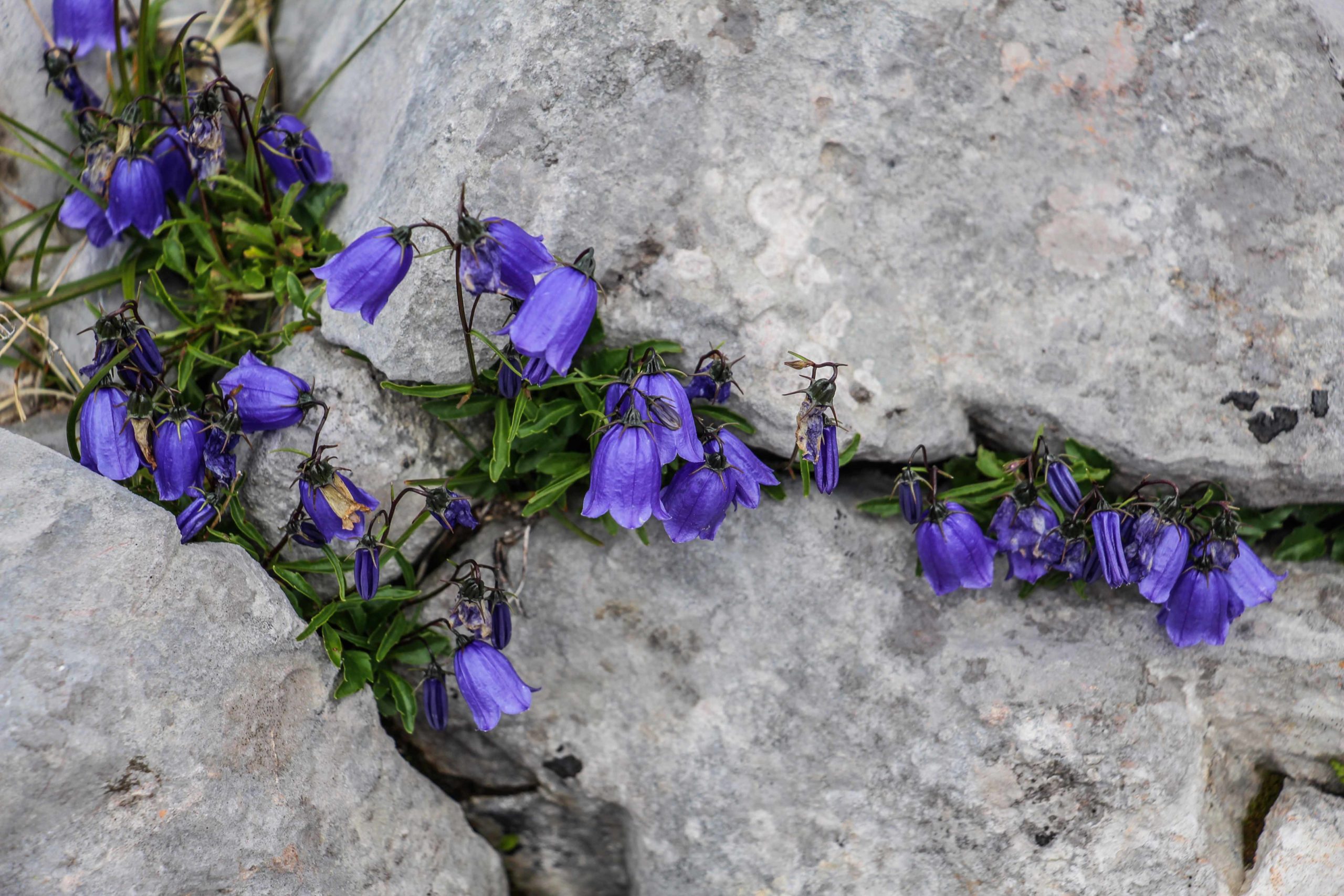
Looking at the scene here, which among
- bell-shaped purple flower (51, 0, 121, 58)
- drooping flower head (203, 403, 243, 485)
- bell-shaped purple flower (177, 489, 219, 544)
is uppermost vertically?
bell-shaped purple flower (51, 0, 121, 58)

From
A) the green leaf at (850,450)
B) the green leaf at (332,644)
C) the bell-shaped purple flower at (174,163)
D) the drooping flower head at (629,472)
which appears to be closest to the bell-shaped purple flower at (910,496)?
the green leaf at (850,450)

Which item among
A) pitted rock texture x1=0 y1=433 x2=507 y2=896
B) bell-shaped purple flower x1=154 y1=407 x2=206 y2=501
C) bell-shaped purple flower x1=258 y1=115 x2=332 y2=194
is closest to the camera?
pitted rock texture x1=0 y1=433 x2=507 y2=896

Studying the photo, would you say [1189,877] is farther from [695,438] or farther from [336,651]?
[336,651]

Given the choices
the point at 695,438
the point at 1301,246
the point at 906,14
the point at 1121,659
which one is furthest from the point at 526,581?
the point at 1301,246

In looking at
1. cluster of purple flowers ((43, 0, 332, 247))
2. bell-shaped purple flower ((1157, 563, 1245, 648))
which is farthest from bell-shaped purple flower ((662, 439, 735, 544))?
cluster of purple flowers ((43, 0, 332, 247))

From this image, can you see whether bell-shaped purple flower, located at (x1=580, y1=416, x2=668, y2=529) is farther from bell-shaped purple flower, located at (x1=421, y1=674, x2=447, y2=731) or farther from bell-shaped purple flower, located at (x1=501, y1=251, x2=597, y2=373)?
bell-shaped purple flower, located at (x1=421, y1=674, x2=447, y2=731)

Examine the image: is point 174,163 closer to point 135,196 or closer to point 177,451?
point 135,196

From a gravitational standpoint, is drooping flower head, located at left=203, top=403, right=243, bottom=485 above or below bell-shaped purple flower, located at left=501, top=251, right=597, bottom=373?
below
